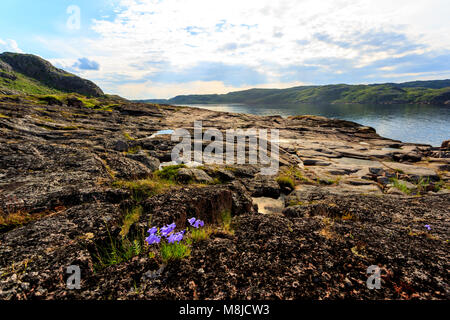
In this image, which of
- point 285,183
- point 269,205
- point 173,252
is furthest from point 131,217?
point 285,183

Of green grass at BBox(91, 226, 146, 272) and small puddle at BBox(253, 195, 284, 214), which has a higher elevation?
green grass at BBox(91, 226, 146, 272)

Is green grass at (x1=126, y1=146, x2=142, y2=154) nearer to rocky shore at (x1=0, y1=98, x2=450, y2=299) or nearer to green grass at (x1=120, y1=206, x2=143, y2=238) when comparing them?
rocky shore at (x1=0, y1=98, x2=450, y2=299)

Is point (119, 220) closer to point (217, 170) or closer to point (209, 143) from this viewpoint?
point (217, 170)

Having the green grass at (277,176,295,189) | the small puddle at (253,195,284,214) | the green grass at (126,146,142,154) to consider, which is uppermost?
the green grass at (126,146,142,154)

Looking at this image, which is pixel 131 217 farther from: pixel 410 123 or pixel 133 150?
pixel 410 123

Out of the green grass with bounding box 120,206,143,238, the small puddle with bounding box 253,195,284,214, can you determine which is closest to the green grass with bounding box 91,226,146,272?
the green grass with bounding box 120,206,143,238

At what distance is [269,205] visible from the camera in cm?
1118

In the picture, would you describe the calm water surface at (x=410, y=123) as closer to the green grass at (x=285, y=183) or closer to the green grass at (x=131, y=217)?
the green grass at (x=285, y=183)

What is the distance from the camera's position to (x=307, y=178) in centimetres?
1631

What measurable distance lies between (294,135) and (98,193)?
3673 centimetres

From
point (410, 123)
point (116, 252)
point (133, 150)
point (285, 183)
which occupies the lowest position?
point (285, 183)

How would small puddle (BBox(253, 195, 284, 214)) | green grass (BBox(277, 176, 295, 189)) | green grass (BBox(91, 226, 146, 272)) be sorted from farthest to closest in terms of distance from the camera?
green grass (BBox(277, 176, 295, 189))
small puddle (BBox(253, 195, 284, 214))
green grass (BBox(91, 226, 146, 272))

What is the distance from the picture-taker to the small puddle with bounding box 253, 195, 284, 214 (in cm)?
1048

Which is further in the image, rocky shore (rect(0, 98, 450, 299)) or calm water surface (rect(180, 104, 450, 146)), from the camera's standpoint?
calm water surface (rect(180, 104, 450, 146))
